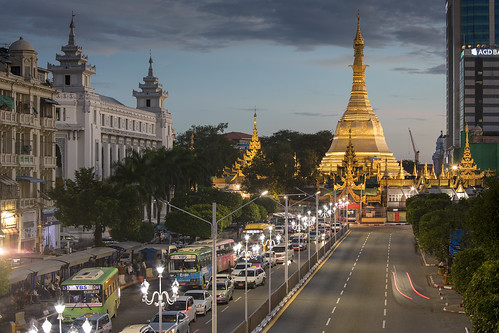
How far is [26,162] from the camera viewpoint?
69.3m

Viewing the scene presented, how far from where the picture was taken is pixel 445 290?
189 feet

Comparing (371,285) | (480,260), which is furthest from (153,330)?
(371,285)

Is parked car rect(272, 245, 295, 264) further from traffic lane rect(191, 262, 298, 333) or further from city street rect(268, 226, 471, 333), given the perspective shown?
traffic lane rect(191, 262, 298, 333)

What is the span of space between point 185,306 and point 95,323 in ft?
20.4

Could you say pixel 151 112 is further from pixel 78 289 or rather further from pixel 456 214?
pixel 78 289

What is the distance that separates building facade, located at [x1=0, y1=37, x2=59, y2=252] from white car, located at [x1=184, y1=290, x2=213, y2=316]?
63.5 ft

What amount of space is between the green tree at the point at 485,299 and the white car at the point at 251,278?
30426mm

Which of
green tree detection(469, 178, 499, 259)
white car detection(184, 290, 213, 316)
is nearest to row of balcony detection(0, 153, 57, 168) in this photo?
white car detection(184, 290, 213, 316)

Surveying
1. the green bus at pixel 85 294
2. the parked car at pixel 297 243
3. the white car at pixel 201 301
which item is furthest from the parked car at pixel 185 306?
the parked car at pixel 297 243

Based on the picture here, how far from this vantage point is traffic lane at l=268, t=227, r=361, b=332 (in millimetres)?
44125

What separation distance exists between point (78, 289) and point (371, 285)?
22.7 meters

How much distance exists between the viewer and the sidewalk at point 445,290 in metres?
49.3

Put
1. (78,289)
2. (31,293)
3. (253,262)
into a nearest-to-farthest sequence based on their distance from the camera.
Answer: (78,289), (31,293), (253,262)

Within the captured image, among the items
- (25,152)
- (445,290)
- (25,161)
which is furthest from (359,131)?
(445,290)
